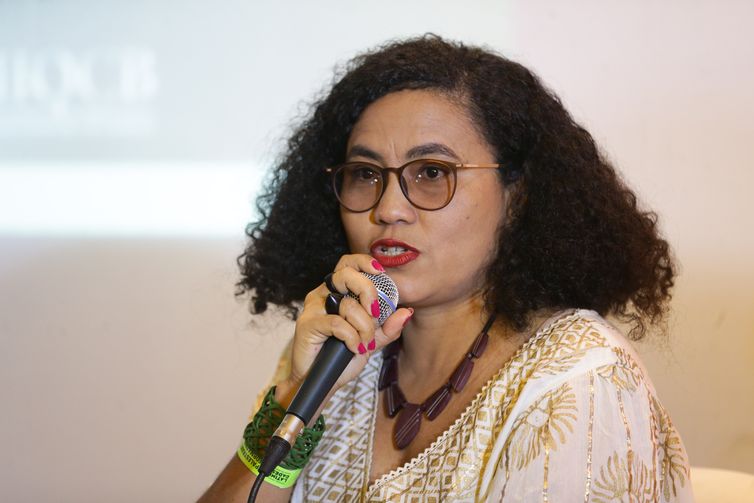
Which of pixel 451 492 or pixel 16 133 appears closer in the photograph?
pixel 451 492

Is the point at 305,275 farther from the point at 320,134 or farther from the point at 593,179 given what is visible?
the point at 593,179

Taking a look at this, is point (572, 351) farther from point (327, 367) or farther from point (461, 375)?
point (327, 367)

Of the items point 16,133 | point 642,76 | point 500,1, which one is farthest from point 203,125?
point 642,76

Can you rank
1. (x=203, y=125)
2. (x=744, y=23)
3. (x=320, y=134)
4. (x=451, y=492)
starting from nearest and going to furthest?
1. (x=451, y=492)
2. (x=320, y=134)
3. (x=744, y=23)
4. (x=203, y=125)

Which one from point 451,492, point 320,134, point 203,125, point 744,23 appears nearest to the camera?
point 451,492

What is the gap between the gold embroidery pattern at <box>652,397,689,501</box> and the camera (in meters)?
1.66

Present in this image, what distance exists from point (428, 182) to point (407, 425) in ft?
1.57

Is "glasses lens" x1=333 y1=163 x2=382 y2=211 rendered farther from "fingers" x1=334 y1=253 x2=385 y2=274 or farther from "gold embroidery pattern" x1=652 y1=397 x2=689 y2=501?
"gold embroidery pattern" x1=652 y1=397 x2=689 y2=501

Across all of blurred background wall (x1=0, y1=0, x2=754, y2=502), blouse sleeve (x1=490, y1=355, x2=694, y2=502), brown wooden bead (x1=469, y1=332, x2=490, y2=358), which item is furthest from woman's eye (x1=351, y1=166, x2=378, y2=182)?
blurred background wall (x1=0, y1=0, x2=754, y2=502)

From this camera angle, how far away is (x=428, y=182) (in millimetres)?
1724

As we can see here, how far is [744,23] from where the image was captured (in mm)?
3008

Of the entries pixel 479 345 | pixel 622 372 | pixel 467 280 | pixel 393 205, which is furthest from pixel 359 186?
pixel 622 372

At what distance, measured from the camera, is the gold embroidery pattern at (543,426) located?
1451 millimetres

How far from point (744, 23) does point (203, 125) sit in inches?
74.8
